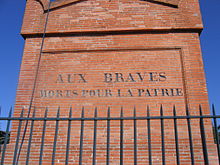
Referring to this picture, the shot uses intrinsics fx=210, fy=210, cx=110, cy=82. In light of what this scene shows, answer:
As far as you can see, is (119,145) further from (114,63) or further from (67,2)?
(67,2)

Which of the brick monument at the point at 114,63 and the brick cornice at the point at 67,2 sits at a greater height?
the brick cornice at the point at 67,2

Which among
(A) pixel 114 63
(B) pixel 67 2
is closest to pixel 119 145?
(A) pixel 114 63

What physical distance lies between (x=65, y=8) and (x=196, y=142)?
536 cm

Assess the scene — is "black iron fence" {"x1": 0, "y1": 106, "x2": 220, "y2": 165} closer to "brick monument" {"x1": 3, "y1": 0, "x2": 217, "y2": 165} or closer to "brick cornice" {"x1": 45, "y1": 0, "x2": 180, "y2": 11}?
"brick monument" {"x1": 3, "y1": 0, "x2": 217, "y2": 165}

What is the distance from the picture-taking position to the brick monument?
5.12 m

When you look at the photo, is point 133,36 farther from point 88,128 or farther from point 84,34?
→ point 88,128

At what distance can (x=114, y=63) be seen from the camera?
19.0ft

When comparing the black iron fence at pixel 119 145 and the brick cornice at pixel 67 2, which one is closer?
the black iron fence at pixel 119 145

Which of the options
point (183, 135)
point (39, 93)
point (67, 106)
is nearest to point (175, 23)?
point (183, 135)

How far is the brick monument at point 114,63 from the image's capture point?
5123mm

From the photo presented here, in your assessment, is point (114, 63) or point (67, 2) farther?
point (67, 2)

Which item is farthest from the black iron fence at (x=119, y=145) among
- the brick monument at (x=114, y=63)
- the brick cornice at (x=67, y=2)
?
the brick cornice at (x=67, y=2)

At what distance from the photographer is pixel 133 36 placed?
6.11 metres

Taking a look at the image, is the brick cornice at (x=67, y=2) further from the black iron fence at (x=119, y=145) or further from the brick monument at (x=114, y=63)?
the black iron fence at (x=119, y=145)
